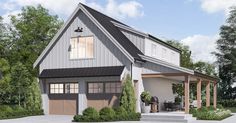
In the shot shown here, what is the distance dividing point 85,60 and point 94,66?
37.1 inches

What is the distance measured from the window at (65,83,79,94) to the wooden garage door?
77cm

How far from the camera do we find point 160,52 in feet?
114

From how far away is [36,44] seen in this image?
1656 inches

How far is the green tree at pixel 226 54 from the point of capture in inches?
2250

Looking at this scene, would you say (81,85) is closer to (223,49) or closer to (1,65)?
(1,65)

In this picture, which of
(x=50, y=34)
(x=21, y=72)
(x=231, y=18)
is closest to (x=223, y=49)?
(x=231, y=18)

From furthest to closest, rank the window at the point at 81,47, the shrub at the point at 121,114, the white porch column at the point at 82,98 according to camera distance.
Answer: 1. the window at the point at 81,47
2. the white porch column at the point at 82,98
3. the shrub at the point at 121,114

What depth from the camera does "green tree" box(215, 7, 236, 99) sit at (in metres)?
57.2

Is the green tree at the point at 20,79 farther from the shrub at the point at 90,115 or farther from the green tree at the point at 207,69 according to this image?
the green tree at the point at 207,69

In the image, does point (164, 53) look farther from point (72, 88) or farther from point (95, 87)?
point (72, 88)

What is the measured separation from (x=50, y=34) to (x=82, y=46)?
1442 cm

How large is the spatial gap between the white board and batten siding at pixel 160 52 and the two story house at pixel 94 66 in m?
0.18

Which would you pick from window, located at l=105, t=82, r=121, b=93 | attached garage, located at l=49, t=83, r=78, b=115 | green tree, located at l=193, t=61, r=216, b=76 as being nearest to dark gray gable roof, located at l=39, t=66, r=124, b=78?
attached garage, located at l=49, t=83, r=78, b=115

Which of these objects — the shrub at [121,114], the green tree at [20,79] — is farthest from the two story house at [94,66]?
the green tree at [20,79]
